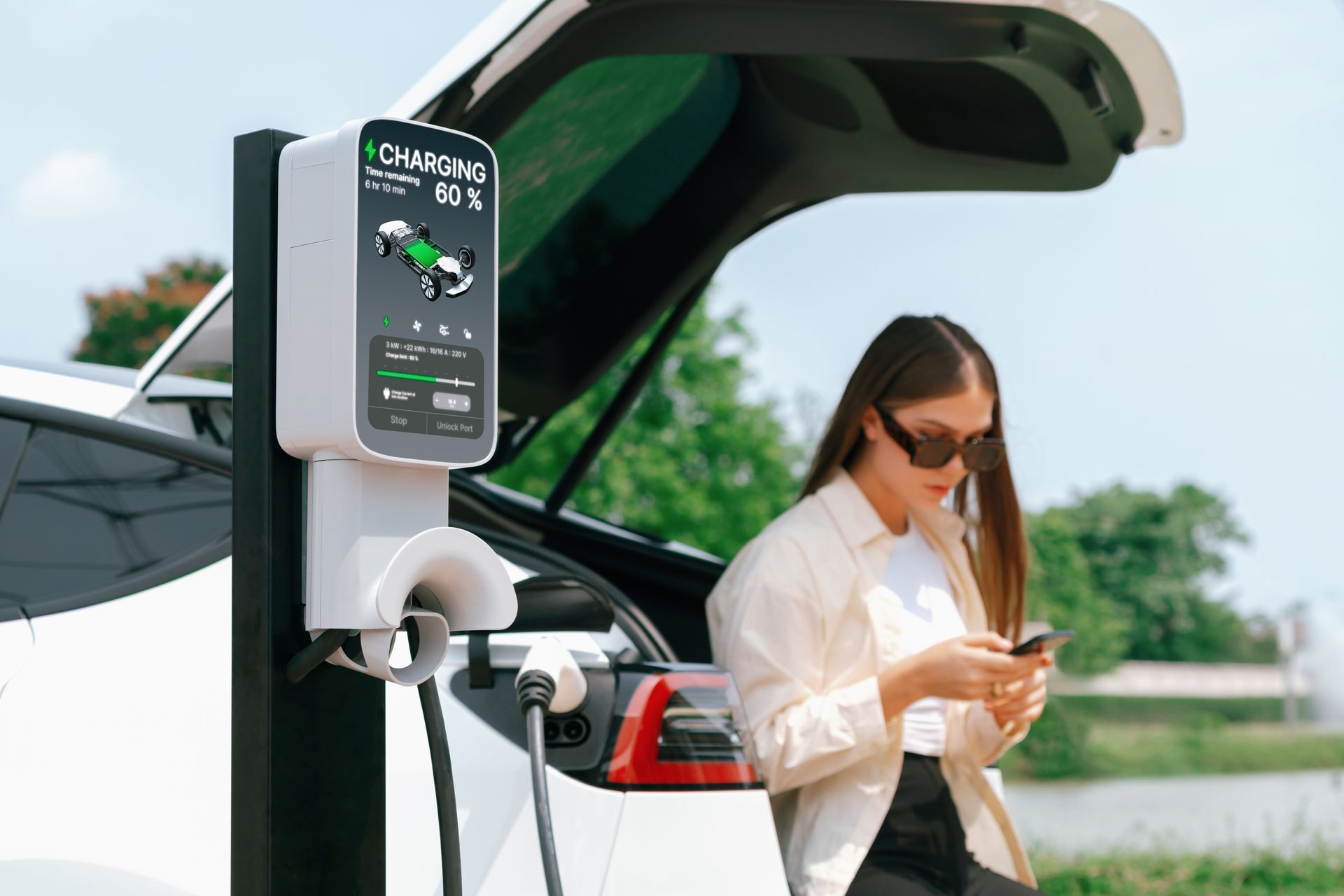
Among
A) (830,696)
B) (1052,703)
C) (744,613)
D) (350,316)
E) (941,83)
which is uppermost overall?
(941,83)

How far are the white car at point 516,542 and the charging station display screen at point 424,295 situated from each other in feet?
0.80

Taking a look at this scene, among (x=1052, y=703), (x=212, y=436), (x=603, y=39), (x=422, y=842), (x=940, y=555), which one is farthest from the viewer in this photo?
(x=1052, y=703)

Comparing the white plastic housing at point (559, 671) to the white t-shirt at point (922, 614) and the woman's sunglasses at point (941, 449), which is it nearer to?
the white t-shirt at point (922, 614)

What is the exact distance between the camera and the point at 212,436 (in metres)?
2.05

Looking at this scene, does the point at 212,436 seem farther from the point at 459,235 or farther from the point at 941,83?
the point at 941,83

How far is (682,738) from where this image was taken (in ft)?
5.42

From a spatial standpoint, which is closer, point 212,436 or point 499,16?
point 499,16

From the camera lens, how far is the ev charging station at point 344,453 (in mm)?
1062

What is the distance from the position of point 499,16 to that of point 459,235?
1.76ft

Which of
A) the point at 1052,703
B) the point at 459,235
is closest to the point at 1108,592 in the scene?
the point at 1052,703

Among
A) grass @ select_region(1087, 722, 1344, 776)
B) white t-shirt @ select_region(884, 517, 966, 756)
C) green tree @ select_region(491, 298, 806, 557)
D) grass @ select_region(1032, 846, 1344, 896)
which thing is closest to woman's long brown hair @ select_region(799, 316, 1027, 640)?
white t-shirt @ select_region(884, 517, 966, 756)

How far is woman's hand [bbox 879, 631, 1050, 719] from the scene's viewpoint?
2.04 meters

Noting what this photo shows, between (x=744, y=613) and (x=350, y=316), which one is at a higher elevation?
(x=350, y=316)

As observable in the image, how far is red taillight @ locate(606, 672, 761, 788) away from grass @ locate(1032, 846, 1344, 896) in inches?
240
